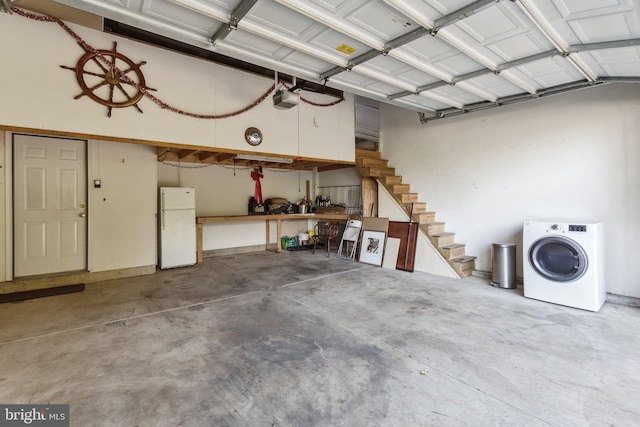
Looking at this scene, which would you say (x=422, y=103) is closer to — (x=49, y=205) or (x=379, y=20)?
(x=379, y=20)

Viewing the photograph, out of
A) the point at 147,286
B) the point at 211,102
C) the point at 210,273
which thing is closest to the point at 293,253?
the point at 210,273

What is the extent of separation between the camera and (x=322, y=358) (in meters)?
2.48

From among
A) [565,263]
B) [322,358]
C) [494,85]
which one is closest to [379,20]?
[494,85]

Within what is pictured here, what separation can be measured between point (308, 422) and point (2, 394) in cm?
212

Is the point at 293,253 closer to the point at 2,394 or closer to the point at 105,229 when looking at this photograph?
the point at 105,229

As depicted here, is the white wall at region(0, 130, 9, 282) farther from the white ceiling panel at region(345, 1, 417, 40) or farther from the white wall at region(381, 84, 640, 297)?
the white wall at region(381, 84, 640, 297)

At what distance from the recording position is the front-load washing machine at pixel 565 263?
11.4ft

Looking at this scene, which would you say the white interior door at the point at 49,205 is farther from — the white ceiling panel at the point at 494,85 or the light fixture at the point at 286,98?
the white ceiling panel at the point at 494,85

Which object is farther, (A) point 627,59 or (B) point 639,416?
(A) point 627,59

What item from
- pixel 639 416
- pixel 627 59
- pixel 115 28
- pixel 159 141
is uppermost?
pixel 115 28

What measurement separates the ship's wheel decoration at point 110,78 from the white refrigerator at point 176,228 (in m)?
2.19

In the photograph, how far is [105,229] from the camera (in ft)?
16.1

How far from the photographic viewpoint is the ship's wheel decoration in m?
3.45

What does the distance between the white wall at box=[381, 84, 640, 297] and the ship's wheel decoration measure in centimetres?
498
